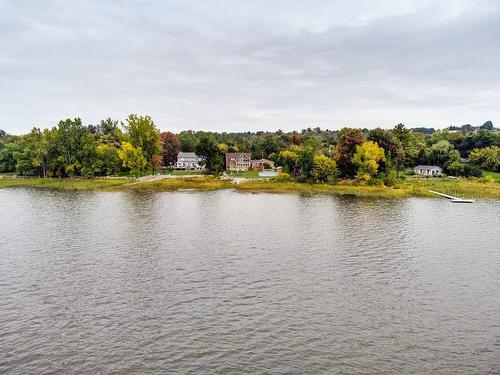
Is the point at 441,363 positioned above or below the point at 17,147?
below

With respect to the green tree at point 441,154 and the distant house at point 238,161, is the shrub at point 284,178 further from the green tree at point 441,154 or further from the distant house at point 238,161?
the green tree at point 441,154

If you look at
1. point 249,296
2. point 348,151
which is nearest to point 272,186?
point 348,151

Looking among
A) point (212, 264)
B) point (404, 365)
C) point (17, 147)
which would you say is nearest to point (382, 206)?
point (212, 264)

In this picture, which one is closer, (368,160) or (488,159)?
(368,160)

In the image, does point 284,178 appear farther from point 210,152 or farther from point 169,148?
point 169,148

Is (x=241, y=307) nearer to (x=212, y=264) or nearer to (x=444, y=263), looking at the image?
(x=212, y=264)

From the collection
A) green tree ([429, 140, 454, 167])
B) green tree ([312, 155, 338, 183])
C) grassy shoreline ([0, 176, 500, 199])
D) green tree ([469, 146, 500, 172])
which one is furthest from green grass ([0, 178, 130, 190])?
green tree ([469, 146, 500, 172])

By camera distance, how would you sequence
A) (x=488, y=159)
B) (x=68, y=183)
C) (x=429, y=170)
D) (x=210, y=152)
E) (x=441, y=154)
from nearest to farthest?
(x=68, y=183)
(x=488, y=159)
(x=429, y=170)
(x=210, y=152)
(x=441, y=154)
